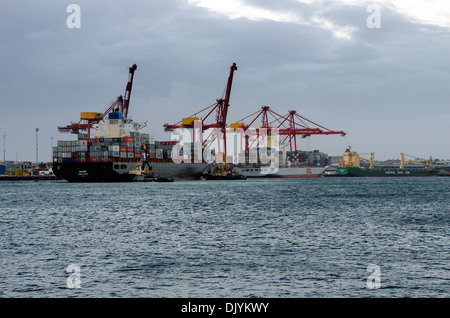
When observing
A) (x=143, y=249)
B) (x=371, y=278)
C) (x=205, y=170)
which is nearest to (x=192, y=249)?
(x=143, y=249)

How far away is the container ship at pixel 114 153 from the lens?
126 metres

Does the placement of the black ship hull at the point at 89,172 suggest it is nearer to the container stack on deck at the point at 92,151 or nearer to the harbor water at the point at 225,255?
the container stack on deck at the point at 92,151

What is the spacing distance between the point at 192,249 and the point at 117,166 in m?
100

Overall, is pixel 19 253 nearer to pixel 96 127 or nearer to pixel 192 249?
pixel 192 249

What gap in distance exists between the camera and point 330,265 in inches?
961

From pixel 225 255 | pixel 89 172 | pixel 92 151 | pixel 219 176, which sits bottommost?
pixel 225 255

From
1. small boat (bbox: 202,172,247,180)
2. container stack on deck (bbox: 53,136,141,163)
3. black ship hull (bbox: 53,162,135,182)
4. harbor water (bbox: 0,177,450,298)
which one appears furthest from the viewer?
small boat (bbox: 202,172,247,180)

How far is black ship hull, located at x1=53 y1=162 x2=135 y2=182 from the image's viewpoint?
409 feet

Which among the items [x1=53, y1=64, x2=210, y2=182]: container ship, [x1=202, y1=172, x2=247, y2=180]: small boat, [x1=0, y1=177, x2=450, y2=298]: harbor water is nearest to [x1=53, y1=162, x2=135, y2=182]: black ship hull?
[x1=53, y1=64, x2=210, y2=182]: container ship

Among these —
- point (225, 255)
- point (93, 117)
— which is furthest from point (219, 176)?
point (225, 255)

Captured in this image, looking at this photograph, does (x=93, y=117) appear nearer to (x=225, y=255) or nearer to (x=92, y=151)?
(x=92, y=151)

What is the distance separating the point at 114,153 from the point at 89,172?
7.35 m

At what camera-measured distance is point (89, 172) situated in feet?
410

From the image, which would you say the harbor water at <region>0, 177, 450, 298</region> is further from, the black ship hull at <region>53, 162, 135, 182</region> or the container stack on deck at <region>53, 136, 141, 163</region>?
the container stack on deck at <region>53, 136, 141, 163</region>
